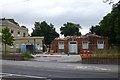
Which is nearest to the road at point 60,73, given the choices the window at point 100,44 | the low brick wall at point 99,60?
the low brick wall at point 99,60

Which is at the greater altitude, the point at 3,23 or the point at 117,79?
the point at 3,23

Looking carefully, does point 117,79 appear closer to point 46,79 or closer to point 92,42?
point 46,79

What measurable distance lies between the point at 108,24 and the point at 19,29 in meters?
38.3

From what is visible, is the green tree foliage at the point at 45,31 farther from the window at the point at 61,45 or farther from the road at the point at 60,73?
the road at the point at 60,73

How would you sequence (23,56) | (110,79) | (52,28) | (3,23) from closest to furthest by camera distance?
(110,79)
(23,56)
(3,23)
(52,28)

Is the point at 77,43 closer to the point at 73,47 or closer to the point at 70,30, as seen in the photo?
the point at 73,47

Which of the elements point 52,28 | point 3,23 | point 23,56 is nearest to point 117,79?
point 23,56

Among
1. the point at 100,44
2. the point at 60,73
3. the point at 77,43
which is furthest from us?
the point at 77,43

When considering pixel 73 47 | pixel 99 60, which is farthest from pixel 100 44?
pixel 99 60

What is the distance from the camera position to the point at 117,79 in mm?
19281

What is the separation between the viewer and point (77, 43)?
66.8 metres

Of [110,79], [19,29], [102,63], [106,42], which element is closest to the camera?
[110,79]

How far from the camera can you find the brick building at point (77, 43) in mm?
65000

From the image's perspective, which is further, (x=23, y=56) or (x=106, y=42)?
(x=106, y=42)
